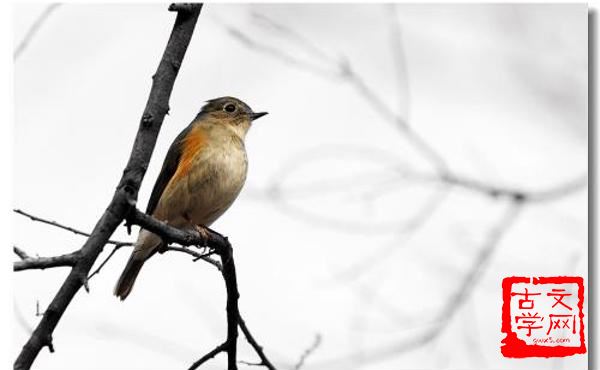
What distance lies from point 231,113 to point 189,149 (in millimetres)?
1015

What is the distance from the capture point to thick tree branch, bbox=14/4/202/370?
2.92m

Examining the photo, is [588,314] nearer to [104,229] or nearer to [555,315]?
[555,315]

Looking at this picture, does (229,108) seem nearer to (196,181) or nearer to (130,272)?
(196,181)

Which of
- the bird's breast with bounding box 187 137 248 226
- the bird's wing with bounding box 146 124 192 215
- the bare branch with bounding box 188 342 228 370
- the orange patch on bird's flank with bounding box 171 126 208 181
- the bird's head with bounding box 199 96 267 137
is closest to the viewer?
the bare branch with bounding box 188 342 228 370

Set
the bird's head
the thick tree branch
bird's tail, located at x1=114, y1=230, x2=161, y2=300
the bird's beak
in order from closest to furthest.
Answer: the thick tree branch → bird's tail, located at x1=114, y1=230, x2=161, y2=300 → the bird's head → the bird's beak

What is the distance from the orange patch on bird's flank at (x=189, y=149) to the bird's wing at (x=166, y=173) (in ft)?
0.14

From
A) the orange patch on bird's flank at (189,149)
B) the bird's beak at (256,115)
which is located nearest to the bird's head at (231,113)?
the bird's beak at (256,115)

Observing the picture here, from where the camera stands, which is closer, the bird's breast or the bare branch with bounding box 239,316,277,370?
the bare branch with bounding box 239,316,277,370

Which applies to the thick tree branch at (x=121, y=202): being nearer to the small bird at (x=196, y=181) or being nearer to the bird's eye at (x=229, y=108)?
the small bird at (x=196, y=181)

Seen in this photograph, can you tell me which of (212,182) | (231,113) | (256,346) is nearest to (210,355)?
(256,346)

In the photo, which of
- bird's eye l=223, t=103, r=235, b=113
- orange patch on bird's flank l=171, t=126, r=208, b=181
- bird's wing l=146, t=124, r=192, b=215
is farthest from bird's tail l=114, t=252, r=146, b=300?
bird's eye l=223, t=103, r=235, b=113

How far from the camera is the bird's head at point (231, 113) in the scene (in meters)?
7.02

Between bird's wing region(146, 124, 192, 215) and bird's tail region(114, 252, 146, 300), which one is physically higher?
bird's wing region(146, 124, 192, 215)

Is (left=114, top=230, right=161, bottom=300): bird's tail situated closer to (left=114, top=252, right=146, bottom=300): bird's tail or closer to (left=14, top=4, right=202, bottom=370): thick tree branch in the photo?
(left=114, top=252, right=146, bottom=300): bird's tail
